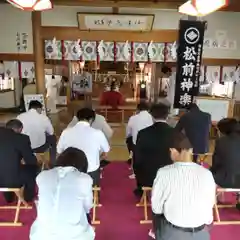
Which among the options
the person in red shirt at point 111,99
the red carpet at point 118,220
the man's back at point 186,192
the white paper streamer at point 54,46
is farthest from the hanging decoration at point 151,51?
the man's back at point 186,192

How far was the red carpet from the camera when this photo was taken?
10.1ft

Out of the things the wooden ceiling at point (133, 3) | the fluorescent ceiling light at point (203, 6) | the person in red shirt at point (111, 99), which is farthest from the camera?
the person in red shirt at point (111, 99)

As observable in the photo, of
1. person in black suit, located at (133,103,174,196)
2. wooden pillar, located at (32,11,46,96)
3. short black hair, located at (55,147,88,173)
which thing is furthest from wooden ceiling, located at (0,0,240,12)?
short black hair, located at (55,147,88,173)

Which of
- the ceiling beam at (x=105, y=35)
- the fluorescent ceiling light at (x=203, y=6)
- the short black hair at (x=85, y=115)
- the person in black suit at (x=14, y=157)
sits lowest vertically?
the person in black suit at (x=14, y=157)

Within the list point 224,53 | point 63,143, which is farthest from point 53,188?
point 224,53

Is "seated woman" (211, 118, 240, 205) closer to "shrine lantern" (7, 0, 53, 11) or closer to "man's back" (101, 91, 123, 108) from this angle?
"shrine lantern" (7, 0, 53, 11)

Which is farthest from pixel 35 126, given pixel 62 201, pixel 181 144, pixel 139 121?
pixel 181 144

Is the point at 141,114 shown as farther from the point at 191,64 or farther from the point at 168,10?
the point at 168,10

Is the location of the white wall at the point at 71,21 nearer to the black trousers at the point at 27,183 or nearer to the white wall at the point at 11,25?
the white wall at the point at 11,25

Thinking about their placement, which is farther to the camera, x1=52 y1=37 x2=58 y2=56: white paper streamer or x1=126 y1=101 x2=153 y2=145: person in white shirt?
x1=52 y1=37 x2=58 y2=56: white paper streamer

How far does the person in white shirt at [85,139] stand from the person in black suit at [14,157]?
361 millimetres

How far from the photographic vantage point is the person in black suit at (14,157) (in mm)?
3078

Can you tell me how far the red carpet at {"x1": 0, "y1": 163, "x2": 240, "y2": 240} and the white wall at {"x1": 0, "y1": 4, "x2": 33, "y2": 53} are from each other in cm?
391

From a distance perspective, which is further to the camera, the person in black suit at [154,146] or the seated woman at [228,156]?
the seated woman at [228,156]
